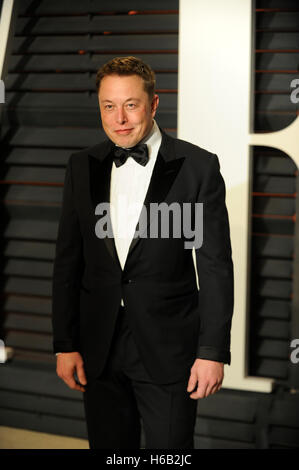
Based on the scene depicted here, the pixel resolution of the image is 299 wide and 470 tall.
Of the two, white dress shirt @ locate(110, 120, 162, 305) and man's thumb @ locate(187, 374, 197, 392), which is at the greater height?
white dress shirt @ locate(110, 120, 162, 305)

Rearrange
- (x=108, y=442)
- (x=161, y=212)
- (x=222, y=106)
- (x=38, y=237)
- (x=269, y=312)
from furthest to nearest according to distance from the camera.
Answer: (x=38, y=237)
(x=269, y=312)
(x=222, y=106)
(x=108, y=442)
(x=161, y=212)

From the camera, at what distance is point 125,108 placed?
5.72 ft

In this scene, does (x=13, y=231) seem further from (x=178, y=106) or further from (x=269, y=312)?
(x=269, y=312)

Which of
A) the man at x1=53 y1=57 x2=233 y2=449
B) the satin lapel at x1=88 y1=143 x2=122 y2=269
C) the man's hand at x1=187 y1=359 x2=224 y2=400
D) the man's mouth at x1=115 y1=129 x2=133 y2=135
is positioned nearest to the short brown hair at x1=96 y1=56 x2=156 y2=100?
the man at x1=53 y1=57 x2=233 y2=449

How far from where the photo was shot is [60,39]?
250 centimetres

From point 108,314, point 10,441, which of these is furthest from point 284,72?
point 10,441

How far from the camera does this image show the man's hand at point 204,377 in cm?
172

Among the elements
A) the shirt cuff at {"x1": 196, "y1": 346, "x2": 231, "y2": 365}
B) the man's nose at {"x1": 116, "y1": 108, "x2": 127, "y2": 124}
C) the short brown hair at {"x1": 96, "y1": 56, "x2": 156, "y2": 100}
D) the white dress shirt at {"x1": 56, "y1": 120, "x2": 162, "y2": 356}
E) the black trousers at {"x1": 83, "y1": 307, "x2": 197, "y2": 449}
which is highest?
the short brown hair at {"x1": 96, "y1": 56, "x2": 156, "y2": 100}

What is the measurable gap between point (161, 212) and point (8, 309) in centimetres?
121

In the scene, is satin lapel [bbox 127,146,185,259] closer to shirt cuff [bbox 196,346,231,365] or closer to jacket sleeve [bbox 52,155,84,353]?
jacket sleeve [bbox 52,155,84,353]

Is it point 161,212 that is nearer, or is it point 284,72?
point 161,212

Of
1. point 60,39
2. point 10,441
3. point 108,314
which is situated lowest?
point 10,441

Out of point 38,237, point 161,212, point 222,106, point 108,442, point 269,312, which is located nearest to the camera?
point 161,212

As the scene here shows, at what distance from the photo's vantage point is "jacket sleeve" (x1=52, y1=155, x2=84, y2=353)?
1856 millimetres
